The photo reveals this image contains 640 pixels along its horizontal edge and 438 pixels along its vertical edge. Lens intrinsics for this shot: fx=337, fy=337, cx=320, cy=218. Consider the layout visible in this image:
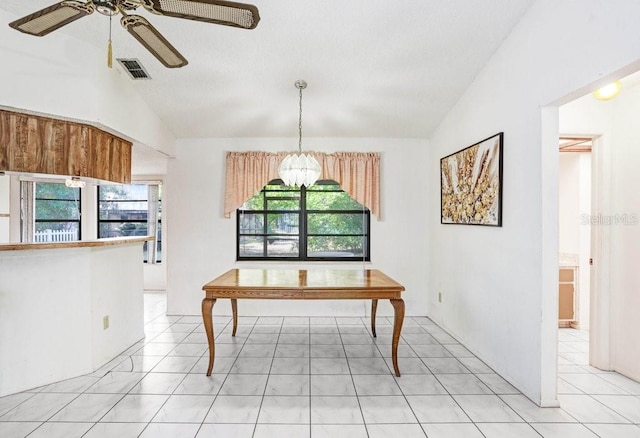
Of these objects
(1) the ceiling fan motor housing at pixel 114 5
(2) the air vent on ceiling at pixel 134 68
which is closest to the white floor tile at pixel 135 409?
(1) the ceiling fan motor housing at pixel 114 5

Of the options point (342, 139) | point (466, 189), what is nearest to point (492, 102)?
point (466, 189)

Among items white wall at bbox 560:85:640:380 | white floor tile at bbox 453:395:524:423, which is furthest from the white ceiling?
white floor tile at bbox 453:395:524:423

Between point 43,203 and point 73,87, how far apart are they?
3.82m

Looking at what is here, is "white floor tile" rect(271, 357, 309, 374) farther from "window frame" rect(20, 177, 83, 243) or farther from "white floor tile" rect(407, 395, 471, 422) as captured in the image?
"window frame" rect(20, 177, 83, 243)

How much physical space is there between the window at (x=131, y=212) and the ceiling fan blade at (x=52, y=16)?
4.66 metres

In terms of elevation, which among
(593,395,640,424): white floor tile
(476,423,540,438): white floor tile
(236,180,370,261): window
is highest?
(236,180,370,261): window

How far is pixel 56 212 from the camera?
18.4 ft

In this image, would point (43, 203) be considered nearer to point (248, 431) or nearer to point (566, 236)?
point (248, 431)

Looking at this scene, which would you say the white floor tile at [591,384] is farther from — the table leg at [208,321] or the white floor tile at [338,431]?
the table leg at [208,321]

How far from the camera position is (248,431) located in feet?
6.62

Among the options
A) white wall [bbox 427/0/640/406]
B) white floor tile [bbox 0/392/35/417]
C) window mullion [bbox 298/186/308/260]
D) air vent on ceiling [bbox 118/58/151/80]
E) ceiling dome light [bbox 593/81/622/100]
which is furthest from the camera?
window mullion [bbox 298/186/308/260]

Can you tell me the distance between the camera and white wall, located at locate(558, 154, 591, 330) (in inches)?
153

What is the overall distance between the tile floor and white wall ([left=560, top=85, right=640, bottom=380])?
27cm

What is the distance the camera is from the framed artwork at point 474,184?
2809mm
